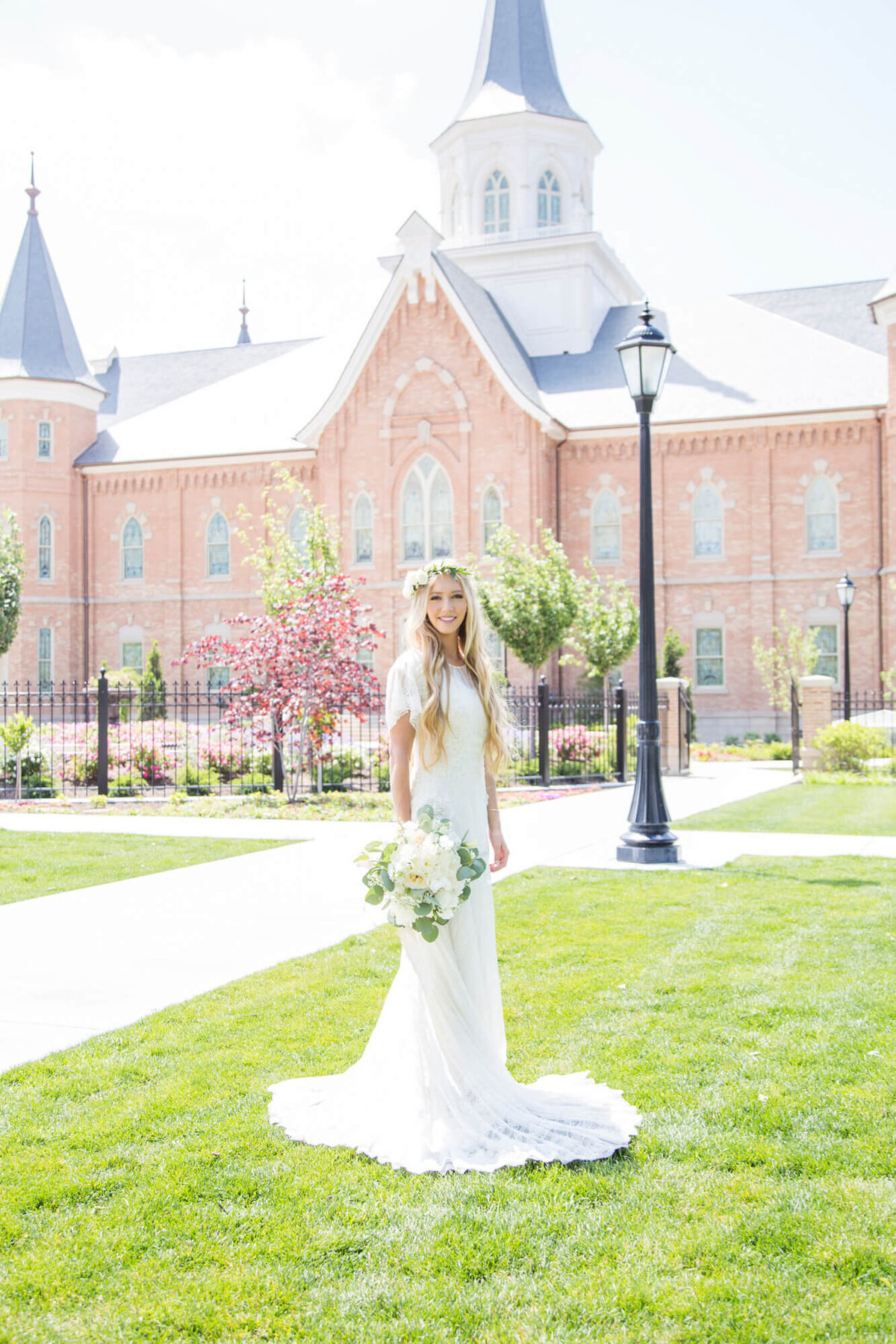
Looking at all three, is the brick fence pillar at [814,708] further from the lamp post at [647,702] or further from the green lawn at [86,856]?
the green lawn at [86,856]

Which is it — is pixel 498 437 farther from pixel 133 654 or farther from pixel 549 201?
pixel 133 654

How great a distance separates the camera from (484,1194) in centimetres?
392

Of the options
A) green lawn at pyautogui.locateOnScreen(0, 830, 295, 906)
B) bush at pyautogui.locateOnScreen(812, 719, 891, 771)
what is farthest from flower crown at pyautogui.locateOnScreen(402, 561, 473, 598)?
bush at pyautogui.locateOnScreen(812, 719, 891, 771)

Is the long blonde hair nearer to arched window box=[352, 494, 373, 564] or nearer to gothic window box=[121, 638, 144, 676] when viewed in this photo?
arched window box=[352, 494, 373, 564]

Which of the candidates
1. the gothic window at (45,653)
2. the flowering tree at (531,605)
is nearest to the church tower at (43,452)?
the gothic window at (45,653)

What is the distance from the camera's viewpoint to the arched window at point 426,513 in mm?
36750

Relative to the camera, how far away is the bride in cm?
436

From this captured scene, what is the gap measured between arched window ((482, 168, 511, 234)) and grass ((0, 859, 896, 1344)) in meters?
38.5

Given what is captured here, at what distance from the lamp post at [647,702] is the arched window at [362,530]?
2607cm

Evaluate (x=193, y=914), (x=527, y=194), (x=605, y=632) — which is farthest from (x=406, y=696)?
(x=527, y=194)

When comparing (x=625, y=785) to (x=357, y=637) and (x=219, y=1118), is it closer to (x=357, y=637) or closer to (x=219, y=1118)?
(x=357, y=637)

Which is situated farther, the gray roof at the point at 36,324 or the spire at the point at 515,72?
the spire at the point at 515,72

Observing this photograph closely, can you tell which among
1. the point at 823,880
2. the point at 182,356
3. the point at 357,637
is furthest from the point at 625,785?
the point at 182,356

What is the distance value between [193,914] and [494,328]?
31.6 metres
